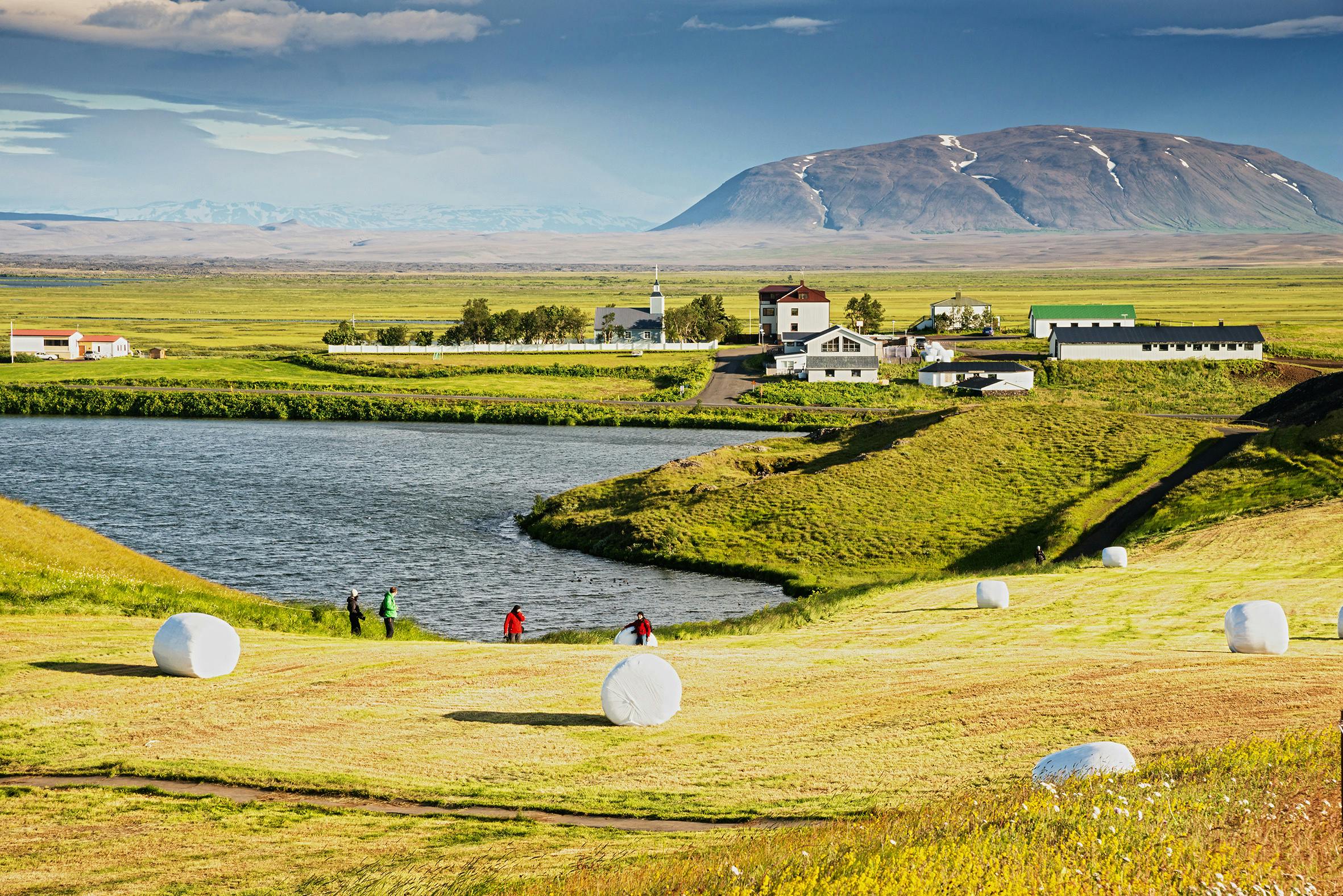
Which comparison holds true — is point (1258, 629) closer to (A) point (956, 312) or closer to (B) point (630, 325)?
(B) point (630, 325)

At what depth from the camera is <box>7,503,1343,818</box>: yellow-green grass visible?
18359 millimetres

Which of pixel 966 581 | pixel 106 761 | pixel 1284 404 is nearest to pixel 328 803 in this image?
pixel 106 761

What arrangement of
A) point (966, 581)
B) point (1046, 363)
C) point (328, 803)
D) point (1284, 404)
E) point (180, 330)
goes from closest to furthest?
1. point (328, 803)
2. point (966, 581)
3. point (1284, 404)
4. point (1046, 363)
5. point (180, 330)

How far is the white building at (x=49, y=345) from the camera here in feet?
450

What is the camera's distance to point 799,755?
19.6 m

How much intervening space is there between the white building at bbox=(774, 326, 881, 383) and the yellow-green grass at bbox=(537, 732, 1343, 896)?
339 ft

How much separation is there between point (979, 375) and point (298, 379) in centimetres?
6794

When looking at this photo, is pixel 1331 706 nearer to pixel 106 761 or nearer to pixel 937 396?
pixel 106 761

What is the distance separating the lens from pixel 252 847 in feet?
51.4

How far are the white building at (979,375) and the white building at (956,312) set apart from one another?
44.5 m

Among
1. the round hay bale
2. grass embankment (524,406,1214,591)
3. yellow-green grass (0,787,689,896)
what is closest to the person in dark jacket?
the round hay bale

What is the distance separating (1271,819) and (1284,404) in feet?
229

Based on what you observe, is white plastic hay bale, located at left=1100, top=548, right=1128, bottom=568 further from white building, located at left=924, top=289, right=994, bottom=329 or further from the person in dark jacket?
white building, located at left=924, top=289, right=994, bottom=329

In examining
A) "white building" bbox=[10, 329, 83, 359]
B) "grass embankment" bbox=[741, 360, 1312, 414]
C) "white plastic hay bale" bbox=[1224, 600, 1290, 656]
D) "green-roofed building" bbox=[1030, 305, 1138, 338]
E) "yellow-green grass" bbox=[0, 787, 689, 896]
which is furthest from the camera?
"green-roofed building" bbox=[1030, 305, 1138, 338]
